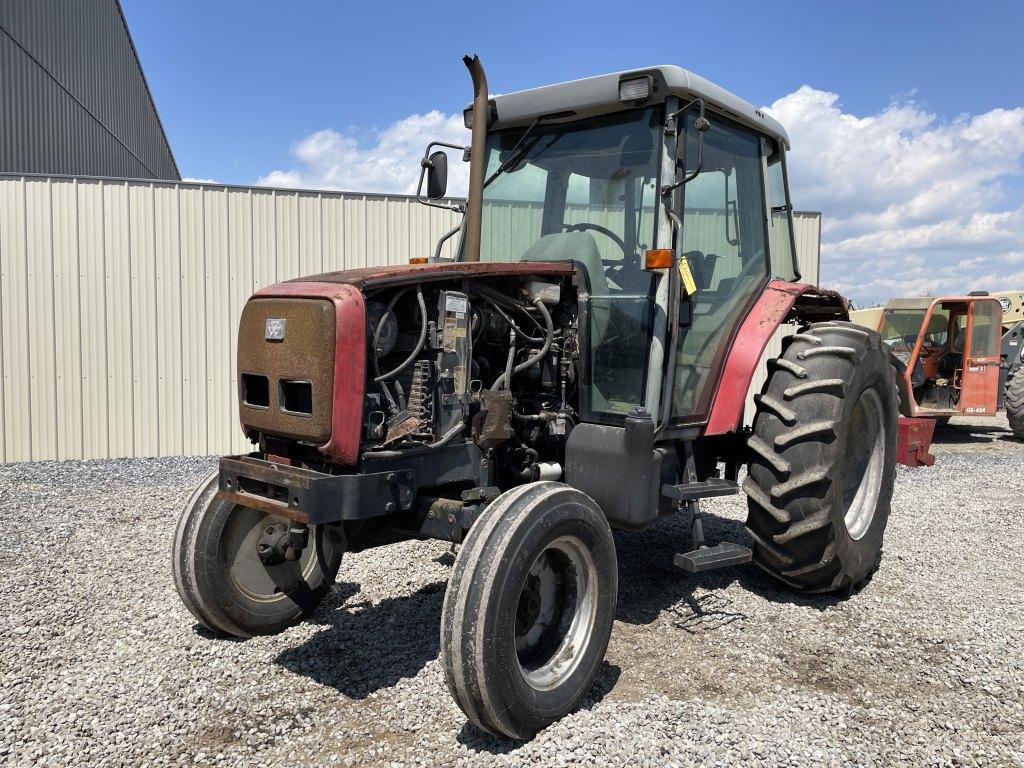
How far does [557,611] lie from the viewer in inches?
122

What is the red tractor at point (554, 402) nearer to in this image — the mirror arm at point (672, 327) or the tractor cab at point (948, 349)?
the mirror arm at point (672, 327)

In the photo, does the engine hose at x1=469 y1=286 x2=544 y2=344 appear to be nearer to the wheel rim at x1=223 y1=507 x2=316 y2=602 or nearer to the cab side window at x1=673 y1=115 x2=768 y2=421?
the cab side window at x1=673 y1=115 x2=768 y2=421

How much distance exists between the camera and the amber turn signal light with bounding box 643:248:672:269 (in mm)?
3477

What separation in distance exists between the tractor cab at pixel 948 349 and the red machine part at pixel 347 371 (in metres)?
9.58

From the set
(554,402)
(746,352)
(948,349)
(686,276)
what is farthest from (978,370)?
(554,402)

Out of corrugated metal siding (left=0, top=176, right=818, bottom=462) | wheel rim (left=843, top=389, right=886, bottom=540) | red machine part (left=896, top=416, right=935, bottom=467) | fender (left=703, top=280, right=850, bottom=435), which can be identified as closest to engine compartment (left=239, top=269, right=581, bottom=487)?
fender (left=703, top=280, right=850, bottom=435)

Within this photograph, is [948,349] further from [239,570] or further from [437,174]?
[239,570]

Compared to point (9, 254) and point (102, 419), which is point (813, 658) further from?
point (9, 254)

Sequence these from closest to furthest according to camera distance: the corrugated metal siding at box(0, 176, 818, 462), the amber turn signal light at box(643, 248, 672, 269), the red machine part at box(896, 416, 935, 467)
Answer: the amber turn signal light at box(643, 248, 672, 269)
the red machine part at box(896, 416, 935, 467)
the corrugated metal siding at box(0, 176, 818, 462)

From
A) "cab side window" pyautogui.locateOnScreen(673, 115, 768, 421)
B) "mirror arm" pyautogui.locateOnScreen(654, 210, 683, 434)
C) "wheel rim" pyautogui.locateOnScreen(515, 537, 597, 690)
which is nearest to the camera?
"wheel rim" pyautogui.locateOnScreen(515, 537, 597, 690)

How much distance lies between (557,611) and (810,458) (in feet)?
5.10

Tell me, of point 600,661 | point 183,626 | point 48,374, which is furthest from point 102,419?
point 600,661

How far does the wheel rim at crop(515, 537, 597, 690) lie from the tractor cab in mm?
8923

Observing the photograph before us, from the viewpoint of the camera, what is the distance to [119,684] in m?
3.19
